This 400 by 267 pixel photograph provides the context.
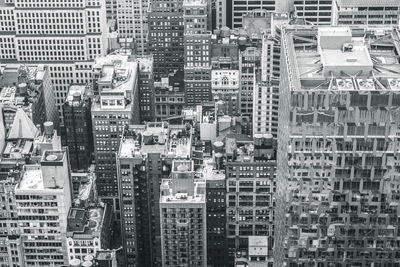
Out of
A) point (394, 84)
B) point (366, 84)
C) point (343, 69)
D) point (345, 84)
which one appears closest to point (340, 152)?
point (345, 84)

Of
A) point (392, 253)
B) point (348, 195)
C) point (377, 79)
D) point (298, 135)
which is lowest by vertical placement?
point (392, 253)

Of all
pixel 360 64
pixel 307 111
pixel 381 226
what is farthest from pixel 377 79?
pixel 381 226

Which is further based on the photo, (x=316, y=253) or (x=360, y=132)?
(x=316, y=253)

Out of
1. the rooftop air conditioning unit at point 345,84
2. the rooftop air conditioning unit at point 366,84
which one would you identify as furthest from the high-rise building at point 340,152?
the rooftop air conditioning unit at point 366,84

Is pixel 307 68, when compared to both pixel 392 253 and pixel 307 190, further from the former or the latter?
pixel 392 253

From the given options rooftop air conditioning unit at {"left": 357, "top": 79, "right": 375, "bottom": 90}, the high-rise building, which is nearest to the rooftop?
rooftop air conditioning unit at {"left": 357, "top": 79, "right": 375, "bottom": 90}

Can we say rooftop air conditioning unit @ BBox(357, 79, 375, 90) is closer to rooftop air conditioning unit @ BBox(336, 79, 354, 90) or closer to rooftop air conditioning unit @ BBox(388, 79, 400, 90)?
rooftop air conditioning unit @ BBox(336, 79, 354, 90)
